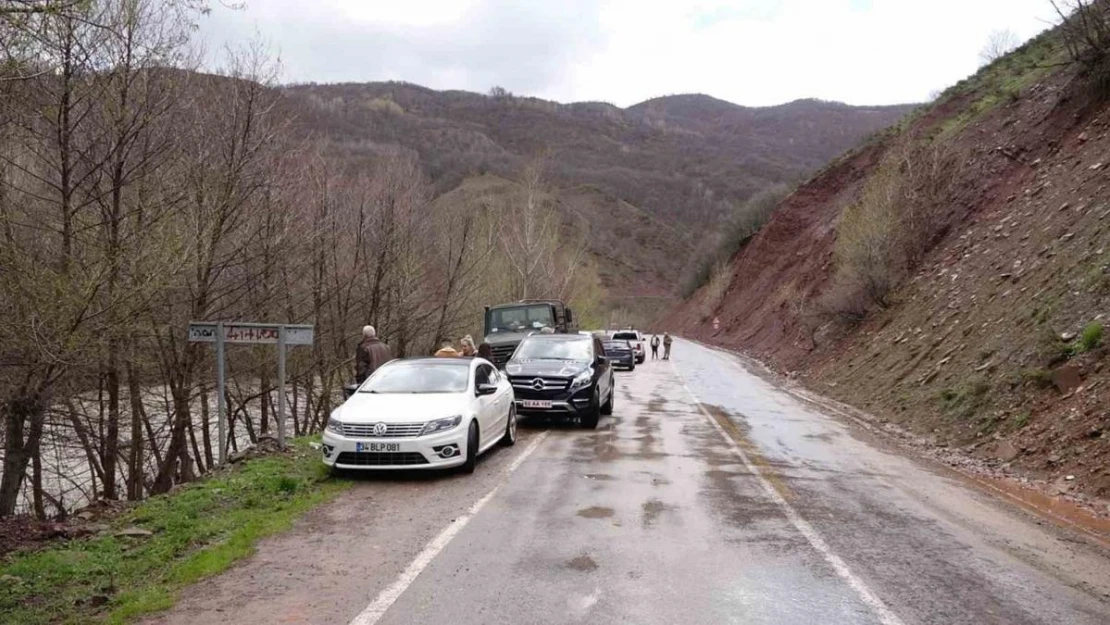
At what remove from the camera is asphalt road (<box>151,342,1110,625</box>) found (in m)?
5.30

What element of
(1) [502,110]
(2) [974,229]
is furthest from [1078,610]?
(1) [502,110]

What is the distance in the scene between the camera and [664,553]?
258 inches

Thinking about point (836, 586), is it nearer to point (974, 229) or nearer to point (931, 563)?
point (931, 563)

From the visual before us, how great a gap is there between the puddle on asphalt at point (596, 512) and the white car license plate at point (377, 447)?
2.55 m

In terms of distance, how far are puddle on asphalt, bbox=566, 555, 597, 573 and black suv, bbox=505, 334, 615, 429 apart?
792 centimetres

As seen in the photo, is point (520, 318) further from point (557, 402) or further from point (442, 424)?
point (442, 424)

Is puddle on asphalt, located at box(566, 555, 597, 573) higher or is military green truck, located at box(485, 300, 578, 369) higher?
military green truck, located at box(485, 300, 578, 369)

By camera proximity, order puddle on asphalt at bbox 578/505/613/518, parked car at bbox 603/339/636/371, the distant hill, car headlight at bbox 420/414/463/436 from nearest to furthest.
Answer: puddle on asphalt at bbox 578/505/613/518 → car headlight at bbox 420/414/463/436 → parked car at bbox 603/339/636/371 → the distant hill

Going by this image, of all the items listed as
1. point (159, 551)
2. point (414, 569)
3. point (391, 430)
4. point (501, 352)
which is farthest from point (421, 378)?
point (501, 352)

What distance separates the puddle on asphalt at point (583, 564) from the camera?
239 inches

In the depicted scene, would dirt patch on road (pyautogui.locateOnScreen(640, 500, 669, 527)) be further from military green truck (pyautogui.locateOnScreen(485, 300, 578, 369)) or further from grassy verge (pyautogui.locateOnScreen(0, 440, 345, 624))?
military green truck (pyautogui.locateOnScreen(485, 300, 578, 369))

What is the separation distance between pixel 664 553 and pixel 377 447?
4.19 m

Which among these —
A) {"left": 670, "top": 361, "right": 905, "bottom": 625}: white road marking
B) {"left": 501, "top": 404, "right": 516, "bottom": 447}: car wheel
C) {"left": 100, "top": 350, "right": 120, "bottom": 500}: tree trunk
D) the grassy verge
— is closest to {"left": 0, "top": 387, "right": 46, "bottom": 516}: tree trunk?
{"left": 100, "top": 350, "right": 120, "bottom": 500}: tree trunk

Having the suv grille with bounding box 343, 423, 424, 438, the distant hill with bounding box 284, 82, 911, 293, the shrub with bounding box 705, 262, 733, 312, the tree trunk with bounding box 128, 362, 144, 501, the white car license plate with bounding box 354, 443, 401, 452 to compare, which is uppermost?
the distant hill with bounding box 284, 82, 911, 293
